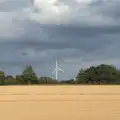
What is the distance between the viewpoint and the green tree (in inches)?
5456

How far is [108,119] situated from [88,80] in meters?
109

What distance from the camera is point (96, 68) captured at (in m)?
151

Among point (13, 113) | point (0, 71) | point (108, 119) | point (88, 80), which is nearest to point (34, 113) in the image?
point (13, 113)

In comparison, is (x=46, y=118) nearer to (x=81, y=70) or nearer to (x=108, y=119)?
(x=108, y=119)

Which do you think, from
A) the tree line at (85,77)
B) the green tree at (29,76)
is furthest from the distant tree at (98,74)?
the green tree at (29,76)

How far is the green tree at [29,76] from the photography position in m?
139

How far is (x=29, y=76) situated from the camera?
479 feet

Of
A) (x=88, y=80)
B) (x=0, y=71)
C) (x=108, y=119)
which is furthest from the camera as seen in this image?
(x=0, y=71)

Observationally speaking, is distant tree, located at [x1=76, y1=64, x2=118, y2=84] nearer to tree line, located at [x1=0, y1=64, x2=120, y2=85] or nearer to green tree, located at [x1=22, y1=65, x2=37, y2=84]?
tree line, located at [x1=0, y1=64, x2=120, y2=85]

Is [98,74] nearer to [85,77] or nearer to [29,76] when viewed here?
[85,77]

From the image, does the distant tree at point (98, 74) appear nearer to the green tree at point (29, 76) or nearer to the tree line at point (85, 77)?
the tree line at point (85, 77)

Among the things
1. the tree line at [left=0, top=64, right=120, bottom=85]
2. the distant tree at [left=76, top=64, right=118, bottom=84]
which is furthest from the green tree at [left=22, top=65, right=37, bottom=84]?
the distant tree at [left=76, top=64, right=118, bottom=84]

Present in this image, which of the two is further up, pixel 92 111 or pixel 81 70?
pixel 81 70

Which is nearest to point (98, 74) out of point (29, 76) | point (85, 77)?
point (85, 77)
